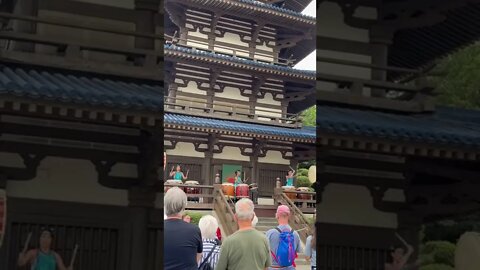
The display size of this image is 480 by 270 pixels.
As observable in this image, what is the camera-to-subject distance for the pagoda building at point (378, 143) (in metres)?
4.36

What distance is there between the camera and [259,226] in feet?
35.3

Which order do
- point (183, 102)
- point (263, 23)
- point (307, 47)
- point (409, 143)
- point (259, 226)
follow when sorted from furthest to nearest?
point (307, 47) → point (263, 23) → point (183, 102) → point (259, 226) → point (409, 143)

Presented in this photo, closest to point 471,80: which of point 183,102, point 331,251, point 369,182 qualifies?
point 369,182

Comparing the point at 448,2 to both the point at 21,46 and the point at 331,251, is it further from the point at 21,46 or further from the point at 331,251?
the point at 21,46

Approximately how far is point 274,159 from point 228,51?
133 inches

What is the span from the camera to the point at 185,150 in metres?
12.7

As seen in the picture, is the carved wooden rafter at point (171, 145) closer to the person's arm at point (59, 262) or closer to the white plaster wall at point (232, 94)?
the white plaster wall at point (232, 94)

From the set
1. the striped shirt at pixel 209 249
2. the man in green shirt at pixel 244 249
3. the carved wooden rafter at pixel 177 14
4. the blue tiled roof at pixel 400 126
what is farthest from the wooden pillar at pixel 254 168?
the man in green shirt at pixel 244 249

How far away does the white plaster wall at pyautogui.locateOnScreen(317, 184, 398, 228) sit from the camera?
482cm

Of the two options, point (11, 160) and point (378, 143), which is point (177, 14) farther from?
point (378, 143)

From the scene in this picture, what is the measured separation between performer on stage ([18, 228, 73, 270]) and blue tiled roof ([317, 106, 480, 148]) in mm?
2490

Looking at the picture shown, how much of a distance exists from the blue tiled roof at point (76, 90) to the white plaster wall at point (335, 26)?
1.98 meters

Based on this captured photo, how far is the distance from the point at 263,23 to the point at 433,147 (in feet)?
35.1

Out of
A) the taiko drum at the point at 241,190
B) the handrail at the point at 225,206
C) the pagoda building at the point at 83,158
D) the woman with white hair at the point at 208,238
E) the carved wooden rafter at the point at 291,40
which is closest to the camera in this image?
the woman with white hair at the point at 208,238
